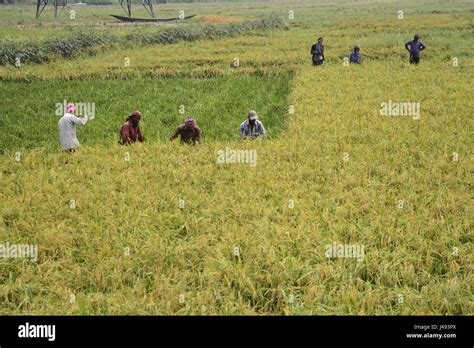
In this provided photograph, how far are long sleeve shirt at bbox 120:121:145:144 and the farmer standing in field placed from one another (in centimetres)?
1275

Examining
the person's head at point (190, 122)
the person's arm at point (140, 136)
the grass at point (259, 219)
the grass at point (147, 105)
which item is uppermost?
the grass at point (147, 105)

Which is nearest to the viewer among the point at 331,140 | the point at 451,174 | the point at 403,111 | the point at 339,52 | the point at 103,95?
the point at 451,174

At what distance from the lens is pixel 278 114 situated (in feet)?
43.7

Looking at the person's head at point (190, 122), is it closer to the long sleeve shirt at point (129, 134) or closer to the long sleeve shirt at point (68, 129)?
the long sleeve shirt at point (129, 134)

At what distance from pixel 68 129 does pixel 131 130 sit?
4.45 feet

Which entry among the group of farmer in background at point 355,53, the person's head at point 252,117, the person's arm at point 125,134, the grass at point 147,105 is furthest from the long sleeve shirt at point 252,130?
the group of farmer in background at point 355,53

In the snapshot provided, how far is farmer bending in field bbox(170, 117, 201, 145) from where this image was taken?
995 centimetres

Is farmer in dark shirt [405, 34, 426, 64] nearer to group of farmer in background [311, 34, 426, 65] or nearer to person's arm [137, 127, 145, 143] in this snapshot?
group of farmer in background [311, 34, 426, 65]

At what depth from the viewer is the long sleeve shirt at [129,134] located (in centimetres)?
992

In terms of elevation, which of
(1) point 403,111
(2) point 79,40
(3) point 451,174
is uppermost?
(2) point 79,40

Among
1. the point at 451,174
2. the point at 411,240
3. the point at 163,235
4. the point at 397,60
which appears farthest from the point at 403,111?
the point at 397,60

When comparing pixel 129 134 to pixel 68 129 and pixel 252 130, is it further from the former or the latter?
pixel 252 130

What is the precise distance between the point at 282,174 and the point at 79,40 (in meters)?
25.5

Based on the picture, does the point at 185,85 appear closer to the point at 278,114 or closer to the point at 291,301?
the point at 278,114
